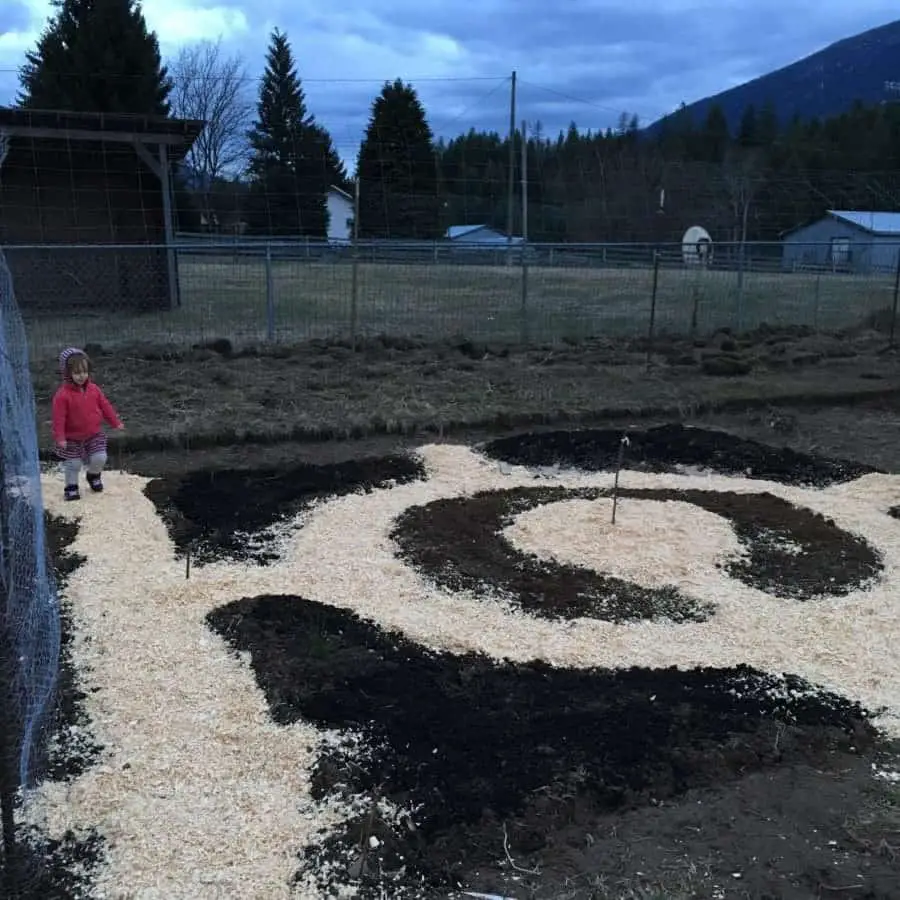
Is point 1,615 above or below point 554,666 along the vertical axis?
above

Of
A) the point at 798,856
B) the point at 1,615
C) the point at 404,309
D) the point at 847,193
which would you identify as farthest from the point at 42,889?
the point at 847,193

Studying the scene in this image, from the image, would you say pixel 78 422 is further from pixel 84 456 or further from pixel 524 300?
pixel 524 300

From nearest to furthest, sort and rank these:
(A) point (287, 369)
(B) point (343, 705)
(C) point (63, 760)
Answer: (C) point (63, 760)
(B) point (343, 705)
(A) point (287, 369)

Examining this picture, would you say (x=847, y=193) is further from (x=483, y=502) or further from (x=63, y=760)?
(x=63, y=760)

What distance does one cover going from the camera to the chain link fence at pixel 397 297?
12.9 metres

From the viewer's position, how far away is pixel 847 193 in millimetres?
27781

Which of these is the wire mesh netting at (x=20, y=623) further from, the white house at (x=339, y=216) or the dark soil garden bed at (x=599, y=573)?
the white house at (x=339, y=216)

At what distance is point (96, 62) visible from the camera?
26688 millimetres

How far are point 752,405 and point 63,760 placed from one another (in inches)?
315

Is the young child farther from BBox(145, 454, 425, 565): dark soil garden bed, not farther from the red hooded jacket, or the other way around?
BBox(145, 454, 425, 565): dark soil garden bed

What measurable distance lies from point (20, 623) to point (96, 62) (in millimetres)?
27646

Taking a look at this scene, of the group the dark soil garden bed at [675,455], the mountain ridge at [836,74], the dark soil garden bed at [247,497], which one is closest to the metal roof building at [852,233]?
the dark soil garden bed at [675,455]

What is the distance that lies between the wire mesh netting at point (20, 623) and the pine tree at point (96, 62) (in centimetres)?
2520

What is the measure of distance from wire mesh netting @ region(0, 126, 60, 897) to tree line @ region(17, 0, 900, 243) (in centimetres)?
1438
